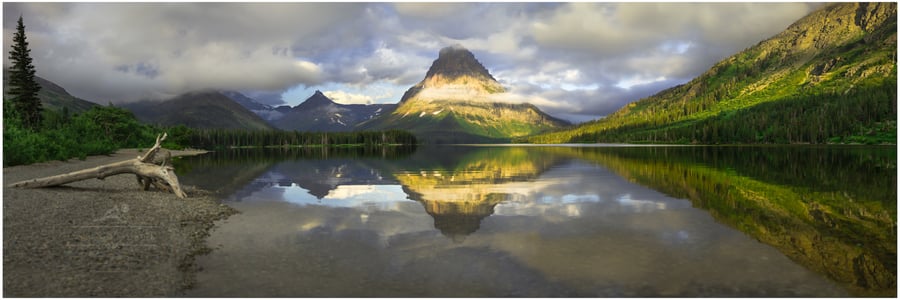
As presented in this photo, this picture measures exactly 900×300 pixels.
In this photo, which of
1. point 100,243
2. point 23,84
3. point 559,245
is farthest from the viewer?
point 23,84

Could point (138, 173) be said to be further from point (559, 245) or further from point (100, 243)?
point (559, 245)

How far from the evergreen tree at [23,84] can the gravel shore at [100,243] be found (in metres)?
98.9

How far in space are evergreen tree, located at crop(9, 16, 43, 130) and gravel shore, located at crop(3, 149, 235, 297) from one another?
98874mm

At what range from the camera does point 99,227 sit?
19.6m

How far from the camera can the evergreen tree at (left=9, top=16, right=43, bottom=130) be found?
99.6 metres

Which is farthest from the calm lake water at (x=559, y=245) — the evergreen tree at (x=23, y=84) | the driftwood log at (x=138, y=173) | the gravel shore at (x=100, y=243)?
the evergreen tree at (x=23, y=84)

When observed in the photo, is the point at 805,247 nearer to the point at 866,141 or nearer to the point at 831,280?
the point at 831,280

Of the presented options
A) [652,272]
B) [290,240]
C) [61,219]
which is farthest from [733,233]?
[61,219]

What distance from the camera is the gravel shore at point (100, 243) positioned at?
1291 cm

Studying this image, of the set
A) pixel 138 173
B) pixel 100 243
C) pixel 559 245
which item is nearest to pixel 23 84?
pixel 138 173

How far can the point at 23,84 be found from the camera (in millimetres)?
100438

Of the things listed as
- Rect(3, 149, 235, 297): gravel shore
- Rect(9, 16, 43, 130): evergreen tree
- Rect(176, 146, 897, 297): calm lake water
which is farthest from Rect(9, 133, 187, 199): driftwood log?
Rect(9, 16, 43, 130): evergreen tree

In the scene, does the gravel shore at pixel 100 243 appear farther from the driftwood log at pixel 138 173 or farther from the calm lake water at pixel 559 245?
the driftwood log at pixel 138 173

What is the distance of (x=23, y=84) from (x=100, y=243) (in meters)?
118
